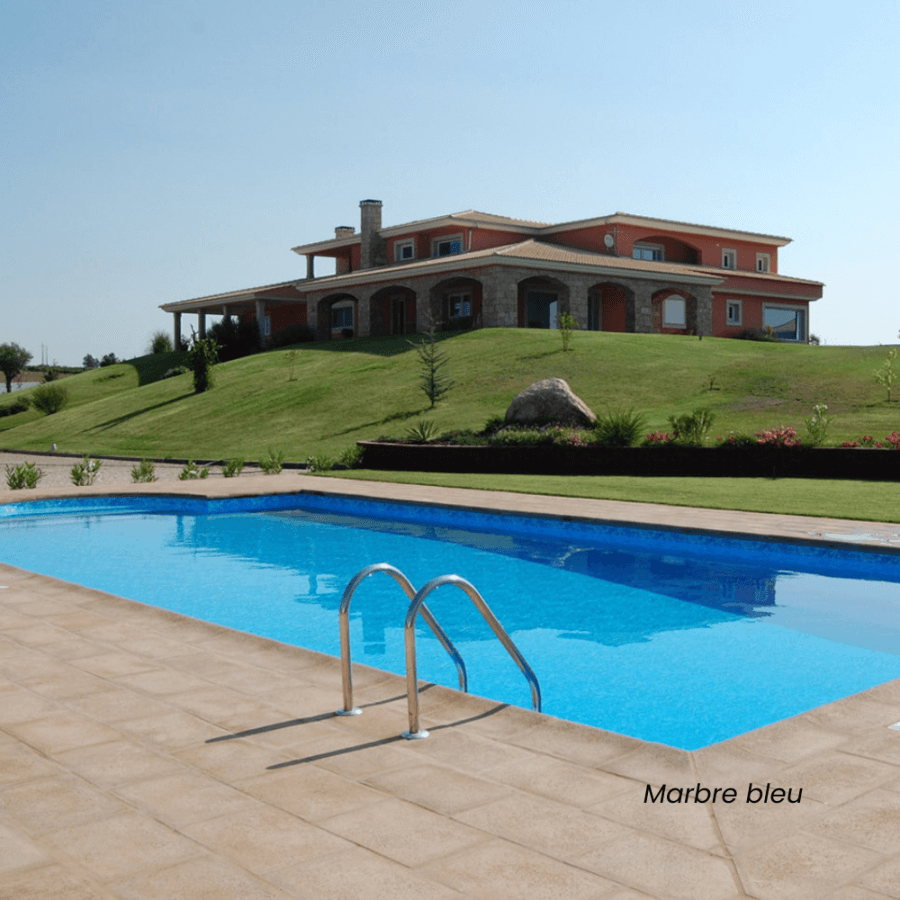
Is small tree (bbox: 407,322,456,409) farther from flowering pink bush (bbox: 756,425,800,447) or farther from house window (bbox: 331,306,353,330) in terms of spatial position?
house window (bbox: 331,306,353,330)

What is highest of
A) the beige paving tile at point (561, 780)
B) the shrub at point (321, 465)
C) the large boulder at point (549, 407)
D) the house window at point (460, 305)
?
the house window at point (460, 305)

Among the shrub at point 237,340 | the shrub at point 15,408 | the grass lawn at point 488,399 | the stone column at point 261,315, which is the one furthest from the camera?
the stone column at point 261,315

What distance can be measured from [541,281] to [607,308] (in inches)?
158

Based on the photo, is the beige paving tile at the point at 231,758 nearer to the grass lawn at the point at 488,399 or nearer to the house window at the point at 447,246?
the grass lawn at the point at 488,399

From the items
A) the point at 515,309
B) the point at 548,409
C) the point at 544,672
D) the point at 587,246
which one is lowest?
the point at 544,672

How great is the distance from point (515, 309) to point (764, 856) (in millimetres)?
38400

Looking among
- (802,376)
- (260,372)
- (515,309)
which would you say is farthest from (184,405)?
(802,376)

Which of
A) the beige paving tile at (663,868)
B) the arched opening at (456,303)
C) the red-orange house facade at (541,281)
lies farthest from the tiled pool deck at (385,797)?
the arched opening at (456,303)

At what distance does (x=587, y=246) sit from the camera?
48.8 meters

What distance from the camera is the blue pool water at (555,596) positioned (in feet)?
25.8

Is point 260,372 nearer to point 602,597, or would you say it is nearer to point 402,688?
point 602,597

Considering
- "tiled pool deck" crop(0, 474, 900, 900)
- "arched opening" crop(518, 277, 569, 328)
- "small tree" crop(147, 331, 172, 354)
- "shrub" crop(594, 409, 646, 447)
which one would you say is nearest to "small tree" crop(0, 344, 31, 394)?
"small tree" crop(147, 331, 172, 354)

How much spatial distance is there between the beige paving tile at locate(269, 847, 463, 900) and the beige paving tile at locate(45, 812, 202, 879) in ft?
1.52

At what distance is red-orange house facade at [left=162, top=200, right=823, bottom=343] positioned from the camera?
41.9m
